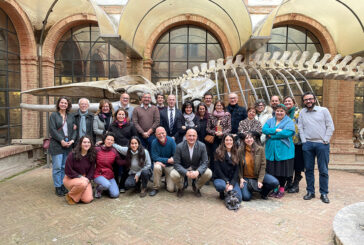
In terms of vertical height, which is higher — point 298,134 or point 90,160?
point 298,134

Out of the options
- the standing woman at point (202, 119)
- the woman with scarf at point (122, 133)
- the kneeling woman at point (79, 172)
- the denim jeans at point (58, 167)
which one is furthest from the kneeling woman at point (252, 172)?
the denim jeans at point (58, 167)

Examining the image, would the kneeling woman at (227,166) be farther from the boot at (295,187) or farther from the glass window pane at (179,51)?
the glass window pane at (179,51)

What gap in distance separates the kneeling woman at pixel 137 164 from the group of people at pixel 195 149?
2cm

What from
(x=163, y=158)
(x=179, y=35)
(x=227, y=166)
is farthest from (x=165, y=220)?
(x=179, y=35)

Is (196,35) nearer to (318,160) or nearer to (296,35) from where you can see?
(296,35)

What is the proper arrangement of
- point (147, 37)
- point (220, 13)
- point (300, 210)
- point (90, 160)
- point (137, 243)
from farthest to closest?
1. point (147, 37)
2. point (220, 13)
3. point (90, 160)
4. point (300, 210)
5. point (137, 243)

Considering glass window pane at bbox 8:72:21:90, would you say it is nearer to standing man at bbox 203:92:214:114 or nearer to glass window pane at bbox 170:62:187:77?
glass window pane at bbox 170:62:187:77

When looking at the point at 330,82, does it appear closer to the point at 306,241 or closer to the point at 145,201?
the point at 306,241

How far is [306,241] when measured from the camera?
3.23 m

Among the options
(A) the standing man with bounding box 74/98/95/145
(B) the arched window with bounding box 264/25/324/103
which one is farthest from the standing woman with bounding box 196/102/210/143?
(B) the arched window with bounding box 264/25/324/103

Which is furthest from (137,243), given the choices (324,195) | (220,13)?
(220,13)

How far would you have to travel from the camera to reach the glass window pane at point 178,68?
10.7m

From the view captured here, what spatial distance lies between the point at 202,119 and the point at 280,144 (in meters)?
1.77

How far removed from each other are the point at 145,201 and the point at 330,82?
932cm
